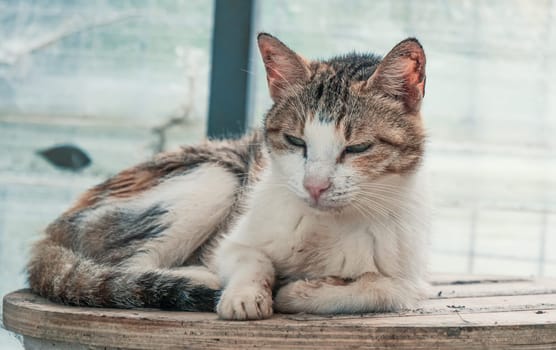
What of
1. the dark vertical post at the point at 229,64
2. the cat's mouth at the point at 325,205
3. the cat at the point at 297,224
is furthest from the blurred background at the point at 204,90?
the cat's mouth at the point at 325,205

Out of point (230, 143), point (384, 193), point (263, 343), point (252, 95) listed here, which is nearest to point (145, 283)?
point (263, 343)

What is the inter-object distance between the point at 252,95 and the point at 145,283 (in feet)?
4.83

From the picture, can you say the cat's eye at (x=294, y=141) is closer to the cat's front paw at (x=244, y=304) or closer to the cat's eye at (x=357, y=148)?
the cat's eye at (x=357, y=148)

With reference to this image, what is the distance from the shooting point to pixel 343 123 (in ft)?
5.78

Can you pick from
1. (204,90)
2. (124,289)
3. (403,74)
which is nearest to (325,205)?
(403,74)

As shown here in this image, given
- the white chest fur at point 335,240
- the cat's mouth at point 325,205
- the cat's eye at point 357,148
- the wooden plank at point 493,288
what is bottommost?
the wooden plank at point 493,288

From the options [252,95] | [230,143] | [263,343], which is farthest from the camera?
[252,95]

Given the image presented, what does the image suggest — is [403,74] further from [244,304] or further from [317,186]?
[244,304]

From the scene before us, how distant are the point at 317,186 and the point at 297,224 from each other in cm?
24

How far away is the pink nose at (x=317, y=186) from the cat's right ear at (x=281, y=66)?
1.11 feet

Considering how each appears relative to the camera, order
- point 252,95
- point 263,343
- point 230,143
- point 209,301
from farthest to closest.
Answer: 1. point 252,95
2. point 230,143
3. point 209,301
4. point 263,343

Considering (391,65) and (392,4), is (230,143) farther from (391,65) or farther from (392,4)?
(392,4)

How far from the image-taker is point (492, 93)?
128 inches

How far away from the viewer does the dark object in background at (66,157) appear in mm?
3207
